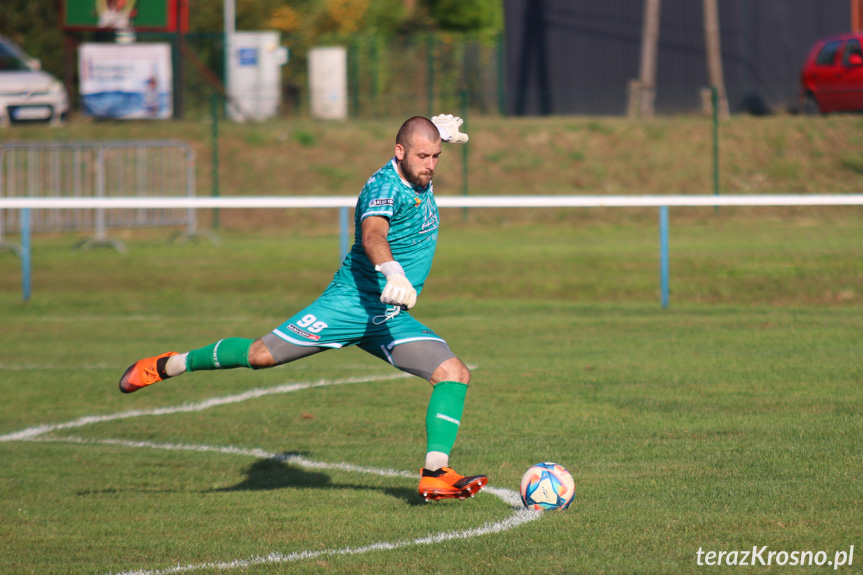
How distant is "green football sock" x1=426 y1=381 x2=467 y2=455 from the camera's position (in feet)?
18.5

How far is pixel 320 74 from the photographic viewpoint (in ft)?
109

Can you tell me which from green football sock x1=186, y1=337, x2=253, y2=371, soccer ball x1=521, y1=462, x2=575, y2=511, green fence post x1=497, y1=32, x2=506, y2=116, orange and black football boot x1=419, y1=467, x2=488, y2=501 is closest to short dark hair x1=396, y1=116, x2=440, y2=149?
green football sock x1=186, y1=337, x2=253, y2=371

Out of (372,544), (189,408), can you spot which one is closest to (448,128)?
(372,544)

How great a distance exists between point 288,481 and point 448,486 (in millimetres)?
1372

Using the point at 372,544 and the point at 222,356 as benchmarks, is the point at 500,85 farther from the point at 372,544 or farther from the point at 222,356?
the point at 372,544

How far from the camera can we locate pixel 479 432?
7.56m

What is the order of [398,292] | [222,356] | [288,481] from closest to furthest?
1. [398,292]
2. [222,356]
3. [288,481]

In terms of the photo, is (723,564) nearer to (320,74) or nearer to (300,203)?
(300,203)

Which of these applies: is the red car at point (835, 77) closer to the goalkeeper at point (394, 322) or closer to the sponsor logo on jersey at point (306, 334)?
the goalkeeper at point (394, 322)

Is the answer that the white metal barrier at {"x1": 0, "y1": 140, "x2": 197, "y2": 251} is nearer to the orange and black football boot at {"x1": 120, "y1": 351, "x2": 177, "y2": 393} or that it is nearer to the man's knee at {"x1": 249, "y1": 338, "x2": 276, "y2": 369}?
the orange and black football boot at {"x1": 120, "y1": 351, "x2": 177, "y2": 393}

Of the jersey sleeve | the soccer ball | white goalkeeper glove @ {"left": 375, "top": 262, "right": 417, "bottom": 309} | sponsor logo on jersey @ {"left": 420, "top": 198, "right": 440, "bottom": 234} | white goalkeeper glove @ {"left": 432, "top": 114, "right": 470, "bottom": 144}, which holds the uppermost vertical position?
white goalkeeper glove @ {"left": 432, "top": 114, "right": 470, "bottom": 144}

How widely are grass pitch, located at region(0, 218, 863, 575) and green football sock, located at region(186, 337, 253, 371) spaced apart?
763mm

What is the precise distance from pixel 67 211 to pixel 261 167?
592 centimetres

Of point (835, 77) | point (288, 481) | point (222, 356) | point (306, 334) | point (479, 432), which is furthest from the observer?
point (835, 77)
